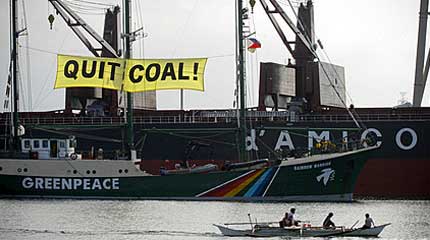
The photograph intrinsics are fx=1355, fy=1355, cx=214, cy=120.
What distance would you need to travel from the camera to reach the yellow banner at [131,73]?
3049 inches

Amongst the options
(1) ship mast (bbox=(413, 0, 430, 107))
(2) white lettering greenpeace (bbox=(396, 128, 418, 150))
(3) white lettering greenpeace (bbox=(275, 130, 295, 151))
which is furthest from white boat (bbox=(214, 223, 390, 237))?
(1) ship mast (bbox=(413, 0, 430, 107))

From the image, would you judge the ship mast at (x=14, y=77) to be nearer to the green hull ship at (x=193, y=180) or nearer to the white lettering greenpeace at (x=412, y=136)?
the green hull ship at (x=193, y=180)

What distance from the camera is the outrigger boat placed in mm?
54406

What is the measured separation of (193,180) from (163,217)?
25.3 ft

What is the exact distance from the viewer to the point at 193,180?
7100 centimetres

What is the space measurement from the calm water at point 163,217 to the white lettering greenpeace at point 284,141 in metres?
6.48

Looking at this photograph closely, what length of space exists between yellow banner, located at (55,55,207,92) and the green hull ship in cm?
677

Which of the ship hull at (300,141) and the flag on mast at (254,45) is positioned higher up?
the flag on mast at (254,45)

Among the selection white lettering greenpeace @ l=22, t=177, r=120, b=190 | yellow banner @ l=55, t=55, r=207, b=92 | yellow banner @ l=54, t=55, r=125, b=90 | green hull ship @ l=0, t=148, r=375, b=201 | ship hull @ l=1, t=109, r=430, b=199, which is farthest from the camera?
yellow banner @ l=54, t=55, r=125, b=90

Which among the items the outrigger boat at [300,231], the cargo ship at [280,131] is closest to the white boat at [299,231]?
the outrigger boat at [300,231]

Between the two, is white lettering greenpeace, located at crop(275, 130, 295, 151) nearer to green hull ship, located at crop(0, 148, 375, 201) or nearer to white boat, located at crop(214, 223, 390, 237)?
green hull ship, located at crop(0, 148, 375, 201)

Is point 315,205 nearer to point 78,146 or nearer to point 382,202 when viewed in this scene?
point 382,202

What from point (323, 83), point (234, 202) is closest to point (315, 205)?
point (234, 202)

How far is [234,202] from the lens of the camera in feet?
234
